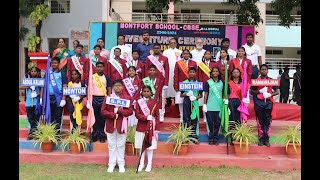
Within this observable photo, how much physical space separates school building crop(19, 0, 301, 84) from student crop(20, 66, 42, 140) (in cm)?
623

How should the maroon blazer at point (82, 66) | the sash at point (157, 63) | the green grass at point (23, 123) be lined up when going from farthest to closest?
1. the green grass at point (23, 123)
2. the sash at point (157, 63)
3. the maroon blazer at point (82, 66)

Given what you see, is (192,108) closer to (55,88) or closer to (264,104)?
(264,104)

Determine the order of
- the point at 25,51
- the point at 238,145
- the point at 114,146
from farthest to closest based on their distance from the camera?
the point at 25,51
the point at 238,145
the point at 114,146

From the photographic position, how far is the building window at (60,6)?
2036 centimetres

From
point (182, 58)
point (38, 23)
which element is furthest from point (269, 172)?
point (38, 23)

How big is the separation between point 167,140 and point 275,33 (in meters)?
20.1

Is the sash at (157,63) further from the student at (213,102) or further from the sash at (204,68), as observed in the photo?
the student at (213,102)

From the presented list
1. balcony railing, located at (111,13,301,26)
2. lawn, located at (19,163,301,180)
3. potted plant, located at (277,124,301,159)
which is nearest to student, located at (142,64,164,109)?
lawn, located at (19,163,301,180)

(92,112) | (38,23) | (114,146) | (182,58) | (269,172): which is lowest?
(269,172)

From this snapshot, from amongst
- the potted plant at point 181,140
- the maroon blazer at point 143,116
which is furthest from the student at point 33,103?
the potted plant at point 181,140

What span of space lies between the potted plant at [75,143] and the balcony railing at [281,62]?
19423 millimetres
